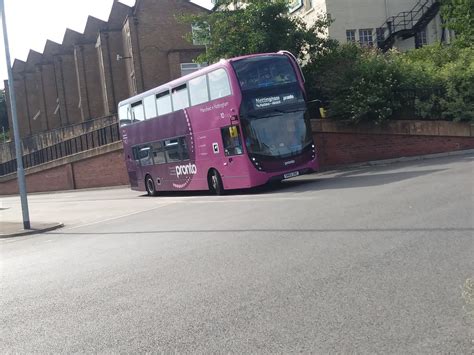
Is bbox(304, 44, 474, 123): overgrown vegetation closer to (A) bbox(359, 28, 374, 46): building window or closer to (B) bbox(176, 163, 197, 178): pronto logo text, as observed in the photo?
(B) bbox(176, 163, 197, 178): pronto logo text

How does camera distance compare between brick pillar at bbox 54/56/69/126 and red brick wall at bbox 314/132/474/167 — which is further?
brick pillar at bbox 54/56/69/126

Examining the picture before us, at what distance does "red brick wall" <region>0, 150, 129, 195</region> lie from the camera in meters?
33.6

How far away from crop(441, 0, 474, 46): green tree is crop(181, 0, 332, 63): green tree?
411 inches

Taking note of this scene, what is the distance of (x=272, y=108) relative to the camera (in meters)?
16.7

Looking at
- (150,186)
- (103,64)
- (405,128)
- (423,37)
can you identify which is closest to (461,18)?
(423,37)

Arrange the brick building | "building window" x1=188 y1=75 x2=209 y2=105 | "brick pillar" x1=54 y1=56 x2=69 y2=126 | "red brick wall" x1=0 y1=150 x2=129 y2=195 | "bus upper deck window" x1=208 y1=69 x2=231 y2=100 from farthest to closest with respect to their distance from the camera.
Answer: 1. "brick pillar" x1=54 y1=56 x2=69 y2=126
2. the brick building
3. "red brick wall" x1=0 y1=150 x2=129 y2=195
4. "building window" x1=188 y1=75 x2=209 y2=105
5. "bus upper deck window" x1=208 y1=69 x2=231 y2=100

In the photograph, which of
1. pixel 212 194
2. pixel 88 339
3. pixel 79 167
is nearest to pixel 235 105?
pixel 212 194

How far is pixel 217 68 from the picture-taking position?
16969 mm

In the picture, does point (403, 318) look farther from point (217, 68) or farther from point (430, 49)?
point (430, 49)

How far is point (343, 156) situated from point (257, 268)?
54.7ft

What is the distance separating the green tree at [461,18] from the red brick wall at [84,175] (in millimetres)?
21085

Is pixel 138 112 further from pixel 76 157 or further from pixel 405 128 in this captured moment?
pixel 76 157

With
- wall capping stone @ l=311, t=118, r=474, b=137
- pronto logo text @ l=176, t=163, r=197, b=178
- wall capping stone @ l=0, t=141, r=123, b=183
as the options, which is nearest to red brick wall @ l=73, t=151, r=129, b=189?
wall capping stone @ l=0, t=141, r=123, b=183

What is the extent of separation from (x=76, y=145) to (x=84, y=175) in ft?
10.0
